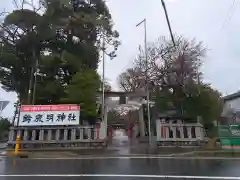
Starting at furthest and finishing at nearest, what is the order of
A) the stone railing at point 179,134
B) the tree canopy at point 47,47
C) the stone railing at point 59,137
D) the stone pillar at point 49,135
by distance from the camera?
the tree canopy at point 47,47
the stone railing at point 179,134
the stone pillar at point 49,135
the stone railing at point 59,137

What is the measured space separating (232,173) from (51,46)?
65.7 feet

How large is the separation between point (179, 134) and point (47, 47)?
14.0m

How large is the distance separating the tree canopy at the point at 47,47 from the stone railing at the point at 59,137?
433cm

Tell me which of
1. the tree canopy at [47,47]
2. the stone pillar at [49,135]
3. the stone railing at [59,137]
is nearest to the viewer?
the stone railing at [59,137]

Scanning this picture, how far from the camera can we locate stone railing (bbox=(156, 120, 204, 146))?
722 inches

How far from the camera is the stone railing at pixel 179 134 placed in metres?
18.3

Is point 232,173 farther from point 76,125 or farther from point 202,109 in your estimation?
point 202,109

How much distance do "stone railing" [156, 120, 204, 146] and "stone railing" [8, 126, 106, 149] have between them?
3.93 m

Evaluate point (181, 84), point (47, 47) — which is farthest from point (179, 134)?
point (47, 47)

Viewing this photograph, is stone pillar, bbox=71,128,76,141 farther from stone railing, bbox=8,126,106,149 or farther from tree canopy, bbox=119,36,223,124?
tree canopy, bbox=119,36,223,124

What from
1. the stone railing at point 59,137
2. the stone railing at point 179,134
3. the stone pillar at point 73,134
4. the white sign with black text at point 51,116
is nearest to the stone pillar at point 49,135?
the stone railing at point 59,137

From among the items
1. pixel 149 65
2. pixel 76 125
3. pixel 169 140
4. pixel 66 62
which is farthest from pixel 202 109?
pixel 66 62

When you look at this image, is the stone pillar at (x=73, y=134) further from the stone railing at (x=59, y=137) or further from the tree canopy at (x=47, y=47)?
the tree canopy at (x=47, y=47)

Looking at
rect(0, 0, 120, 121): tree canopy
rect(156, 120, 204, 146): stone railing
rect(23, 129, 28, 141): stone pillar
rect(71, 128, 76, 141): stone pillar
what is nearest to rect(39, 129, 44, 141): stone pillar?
rect(23, 129, 28, 141): stone pillar
